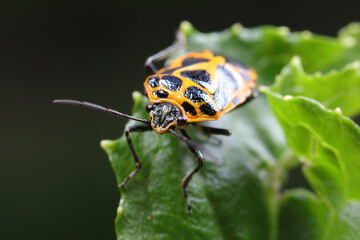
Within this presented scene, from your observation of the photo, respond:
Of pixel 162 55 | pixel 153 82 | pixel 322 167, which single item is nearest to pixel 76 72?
pixel 162 55

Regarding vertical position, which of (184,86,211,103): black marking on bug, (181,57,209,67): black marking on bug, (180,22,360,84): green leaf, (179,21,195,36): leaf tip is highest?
(179,21,195,36): leaf tip

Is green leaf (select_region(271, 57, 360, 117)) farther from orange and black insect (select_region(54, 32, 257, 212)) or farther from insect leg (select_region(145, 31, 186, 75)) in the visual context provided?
insect leg (select_region(145, 31, 186, 75))

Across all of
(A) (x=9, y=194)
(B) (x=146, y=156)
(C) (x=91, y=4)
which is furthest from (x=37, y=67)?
(B) (x=146, y=156)

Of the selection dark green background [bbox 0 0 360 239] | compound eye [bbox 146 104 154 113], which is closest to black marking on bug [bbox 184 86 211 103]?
compound eye [bbox 146 104 154 113]

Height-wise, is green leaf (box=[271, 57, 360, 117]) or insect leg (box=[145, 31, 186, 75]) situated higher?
insect leg (box=[145, 31, 186, 75])

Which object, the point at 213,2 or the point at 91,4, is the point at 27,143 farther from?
the point at 213,2

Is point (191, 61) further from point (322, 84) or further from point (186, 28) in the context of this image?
point (322, 84)

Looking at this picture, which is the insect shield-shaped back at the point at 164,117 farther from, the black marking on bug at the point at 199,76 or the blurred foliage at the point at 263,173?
the black marking on bug at the point at 199,76
